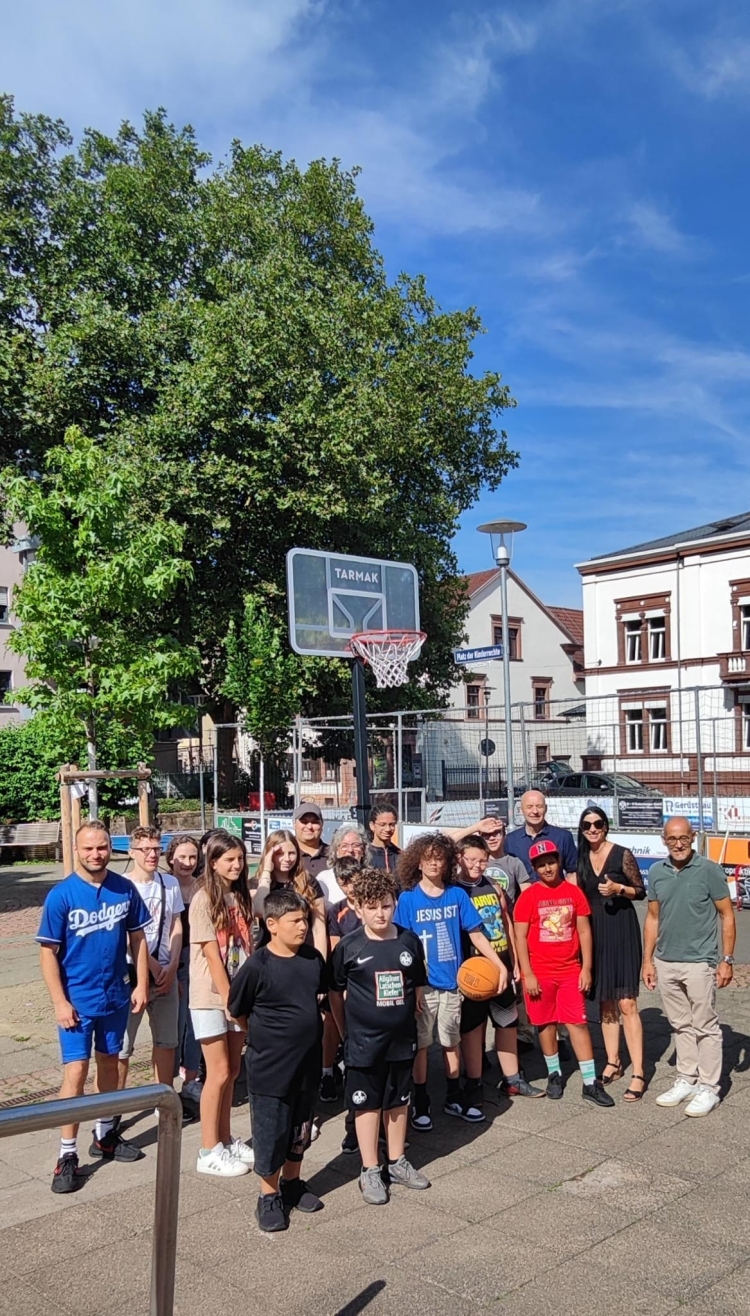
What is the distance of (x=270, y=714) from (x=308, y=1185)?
19.3 meters

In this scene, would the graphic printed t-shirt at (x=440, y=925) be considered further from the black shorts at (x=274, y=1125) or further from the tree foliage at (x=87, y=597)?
the tree foliage at (x=87, y=597)

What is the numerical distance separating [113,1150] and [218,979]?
122cm

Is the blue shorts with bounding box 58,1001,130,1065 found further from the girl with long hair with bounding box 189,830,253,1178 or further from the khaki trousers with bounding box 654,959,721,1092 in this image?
the khaki trousers with bounding box 654,959,721,1092

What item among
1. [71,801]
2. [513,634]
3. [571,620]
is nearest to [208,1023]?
[71,801]

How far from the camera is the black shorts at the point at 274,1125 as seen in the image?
4.88 metres

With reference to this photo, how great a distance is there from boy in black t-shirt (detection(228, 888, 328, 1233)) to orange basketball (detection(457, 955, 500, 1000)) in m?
1.27

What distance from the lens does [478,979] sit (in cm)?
611

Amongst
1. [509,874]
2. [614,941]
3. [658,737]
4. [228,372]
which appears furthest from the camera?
[228,372]

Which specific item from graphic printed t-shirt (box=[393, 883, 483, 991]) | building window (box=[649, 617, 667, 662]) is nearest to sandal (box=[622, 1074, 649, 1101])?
graphic printed t-shirt (box=[393, 883, 483, 991])

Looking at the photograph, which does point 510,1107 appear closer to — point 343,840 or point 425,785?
point 343,840

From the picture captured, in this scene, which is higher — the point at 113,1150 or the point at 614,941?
the point at 614,941

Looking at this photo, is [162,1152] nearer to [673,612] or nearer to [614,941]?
[614,941]

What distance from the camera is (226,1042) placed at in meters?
5.64

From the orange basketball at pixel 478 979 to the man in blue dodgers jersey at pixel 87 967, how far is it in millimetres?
1840
